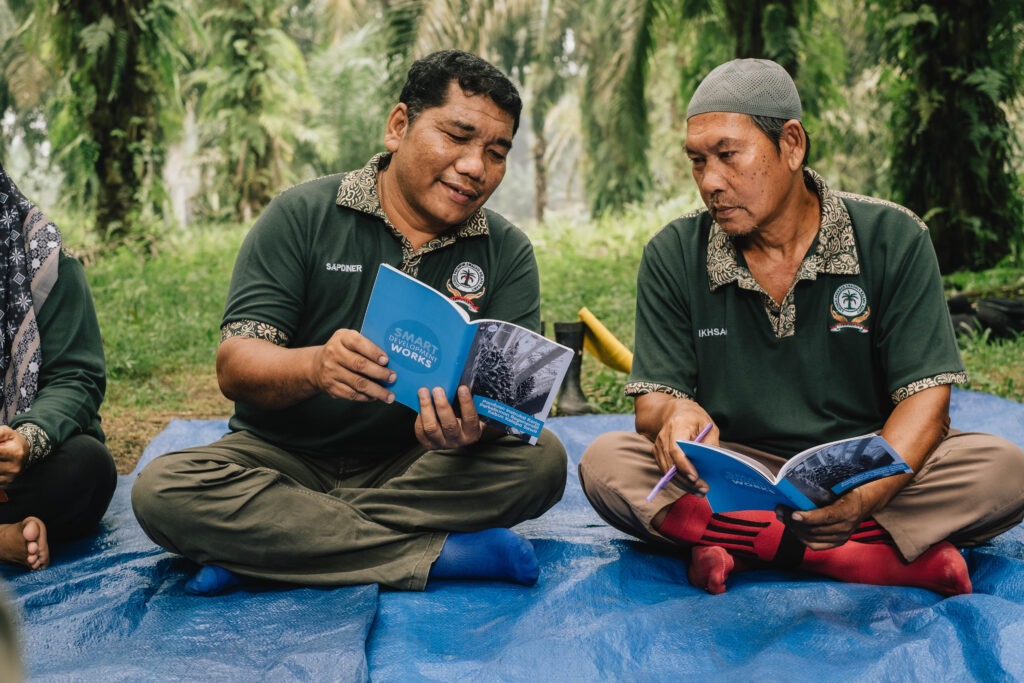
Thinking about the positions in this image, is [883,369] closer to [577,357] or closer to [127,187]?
[577,357]

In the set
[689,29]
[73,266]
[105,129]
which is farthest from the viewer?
[689,29]

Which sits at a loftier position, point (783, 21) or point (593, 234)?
point (783, 21)

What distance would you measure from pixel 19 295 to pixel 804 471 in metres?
1.98

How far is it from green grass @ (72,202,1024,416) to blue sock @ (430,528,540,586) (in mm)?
2261

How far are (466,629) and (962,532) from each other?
1.19 m

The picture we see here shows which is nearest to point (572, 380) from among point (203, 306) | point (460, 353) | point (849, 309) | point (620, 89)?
point (849, 309)

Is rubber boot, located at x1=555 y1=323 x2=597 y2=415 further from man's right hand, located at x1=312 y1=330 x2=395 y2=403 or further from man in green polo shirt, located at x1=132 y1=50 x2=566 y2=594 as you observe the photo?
man's right hand, located at x1=312 y1=330 x2=395 y2=403

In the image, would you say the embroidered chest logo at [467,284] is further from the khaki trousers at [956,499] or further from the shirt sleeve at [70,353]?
the shirt sleeve at [70,353]

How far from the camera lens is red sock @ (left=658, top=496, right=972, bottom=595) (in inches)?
96.8

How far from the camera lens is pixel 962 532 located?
2529mm

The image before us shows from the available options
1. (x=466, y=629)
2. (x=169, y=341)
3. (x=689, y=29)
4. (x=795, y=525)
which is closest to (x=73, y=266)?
(x=466, y=629)

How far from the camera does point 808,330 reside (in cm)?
264

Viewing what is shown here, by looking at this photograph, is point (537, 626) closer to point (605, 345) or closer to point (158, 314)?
point (605, 345)

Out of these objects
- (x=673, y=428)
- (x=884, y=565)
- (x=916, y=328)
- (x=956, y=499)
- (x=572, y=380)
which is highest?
(x=916, y=328)
